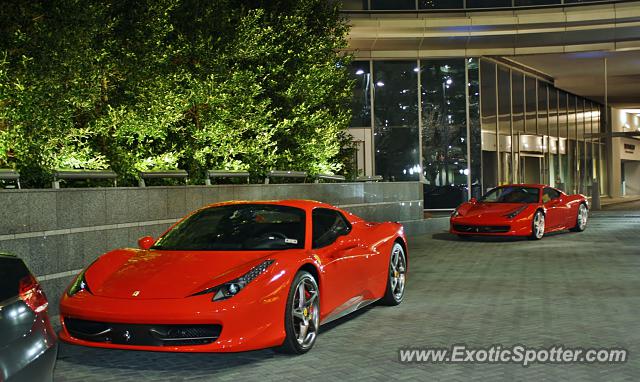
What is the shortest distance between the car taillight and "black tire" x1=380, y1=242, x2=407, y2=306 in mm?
5090

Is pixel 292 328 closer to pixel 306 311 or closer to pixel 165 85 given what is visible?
pixel 306 311

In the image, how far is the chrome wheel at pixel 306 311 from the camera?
675 centimetres

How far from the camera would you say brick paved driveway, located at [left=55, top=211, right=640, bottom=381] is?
607 cm

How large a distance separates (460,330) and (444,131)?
23.0m

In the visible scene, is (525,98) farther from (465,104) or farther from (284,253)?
(284,253)

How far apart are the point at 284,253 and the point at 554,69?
29551 mm

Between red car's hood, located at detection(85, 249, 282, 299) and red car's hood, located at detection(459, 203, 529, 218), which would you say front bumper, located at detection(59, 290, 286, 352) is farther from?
red car's hood, located at detection(459, 203, 529, 218)

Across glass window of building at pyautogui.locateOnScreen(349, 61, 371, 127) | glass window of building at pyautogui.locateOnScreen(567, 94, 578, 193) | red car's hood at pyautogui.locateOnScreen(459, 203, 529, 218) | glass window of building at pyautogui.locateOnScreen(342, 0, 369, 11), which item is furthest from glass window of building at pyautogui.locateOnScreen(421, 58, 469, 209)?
glass window of building at pyautogui.locateOnScreen(567, 94, 578, 193)

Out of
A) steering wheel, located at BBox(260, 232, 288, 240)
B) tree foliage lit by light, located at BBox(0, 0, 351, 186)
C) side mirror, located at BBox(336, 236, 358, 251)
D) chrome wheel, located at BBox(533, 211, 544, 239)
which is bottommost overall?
chrome wheel, located at BBox(533, 211, 544, 239)

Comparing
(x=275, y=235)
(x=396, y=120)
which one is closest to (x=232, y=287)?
(x=275, y=235)

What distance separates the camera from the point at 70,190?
964cm

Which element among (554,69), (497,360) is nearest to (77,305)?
(497,360)

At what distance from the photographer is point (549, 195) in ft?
65.1

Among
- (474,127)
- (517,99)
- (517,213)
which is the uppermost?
(517,99)
